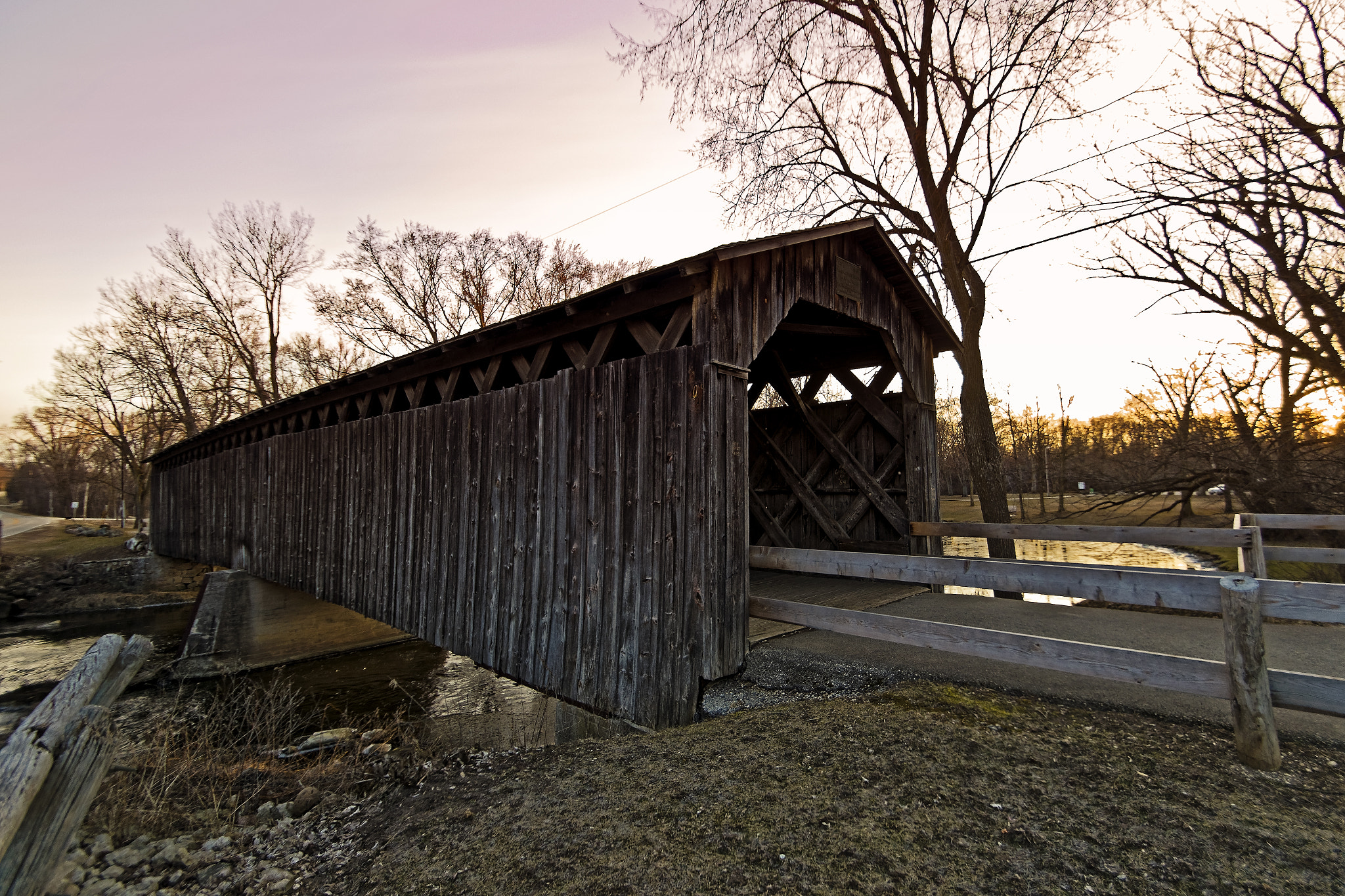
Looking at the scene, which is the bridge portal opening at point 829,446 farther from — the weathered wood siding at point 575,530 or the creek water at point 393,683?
the creek water at point 393,683

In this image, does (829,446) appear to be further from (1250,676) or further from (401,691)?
(401,691)

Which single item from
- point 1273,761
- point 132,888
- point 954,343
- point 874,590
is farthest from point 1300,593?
point 132,888

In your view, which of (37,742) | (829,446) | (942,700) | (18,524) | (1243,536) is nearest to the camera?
(37,742)

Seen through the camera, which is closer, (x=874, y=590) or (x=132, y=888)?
(x=132, y=888)

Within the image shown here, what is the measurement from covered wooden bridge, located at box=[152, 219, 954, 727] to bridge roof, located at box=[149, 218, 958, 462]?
1.1 inches

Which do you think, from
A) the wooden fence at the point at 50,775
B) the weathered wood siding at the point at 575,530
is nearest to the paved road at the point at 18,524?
the weathered wood siding at the point at 575,530

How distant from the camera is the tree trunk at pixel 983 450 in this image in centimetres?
872

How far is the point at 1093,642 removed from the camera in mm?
4824

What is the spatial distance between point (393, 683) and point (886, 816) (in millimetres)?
5634

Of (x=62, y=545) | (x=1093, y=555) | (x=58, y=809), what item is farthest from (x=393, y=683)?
(x=62, y=545)

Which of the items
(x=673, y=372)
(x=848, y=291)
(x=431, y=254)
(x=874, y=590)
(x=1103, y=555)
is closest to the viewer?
(x=673, y=372)

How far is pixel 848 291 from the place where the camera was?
5840 millimetres

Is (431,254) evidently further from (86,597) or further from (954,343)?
A: (954,343)

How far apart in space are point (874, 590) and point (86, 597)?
73.8ft
